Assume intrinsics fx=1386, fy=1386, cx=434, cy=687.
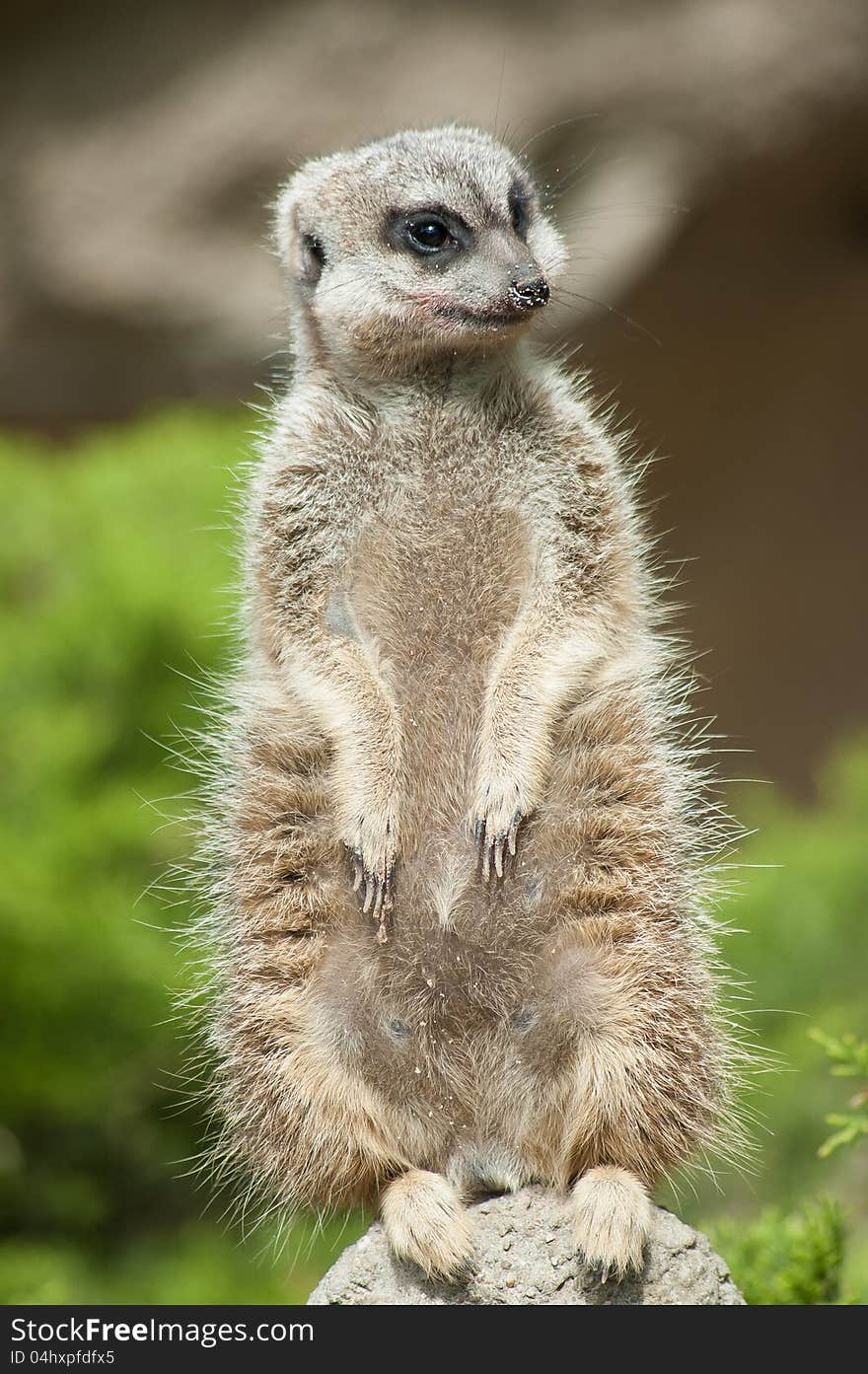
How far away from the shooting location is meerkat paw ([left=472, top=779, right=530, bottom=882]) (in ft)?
6.16

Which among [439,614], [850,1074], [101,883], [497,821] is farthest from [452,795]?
[101,883]

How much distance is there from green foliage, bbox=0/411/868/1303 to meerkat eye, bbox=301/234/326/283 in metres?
1.47

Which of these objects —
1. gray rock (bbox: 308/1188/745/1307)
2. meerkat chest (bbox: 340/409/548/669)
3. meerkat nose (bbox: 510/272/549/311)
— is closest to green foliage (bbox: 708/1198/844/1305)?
gray rock (bbox: 308/1188/745/1307)

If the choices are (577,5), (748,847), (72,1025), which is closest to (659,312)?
(577,5)

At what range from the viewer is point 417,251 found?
2135 millimetres

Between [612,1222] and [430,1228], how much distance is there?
0.75 ft

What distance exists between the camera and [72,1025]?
409cm

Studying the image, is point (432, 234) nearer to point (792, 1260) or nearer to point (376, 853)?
point (376, 853)

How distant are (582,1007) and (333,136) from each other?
4.81 metres

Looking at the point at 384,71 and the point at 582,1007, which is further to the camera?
the point at 384,71

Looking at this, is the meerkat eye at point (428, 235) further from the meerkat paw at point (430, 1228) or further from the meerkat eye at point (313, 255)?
the meerkat paw at point (430, 1228)

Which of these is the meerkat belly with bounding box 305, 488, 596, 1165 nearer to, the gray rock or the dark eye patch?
the gray rock
